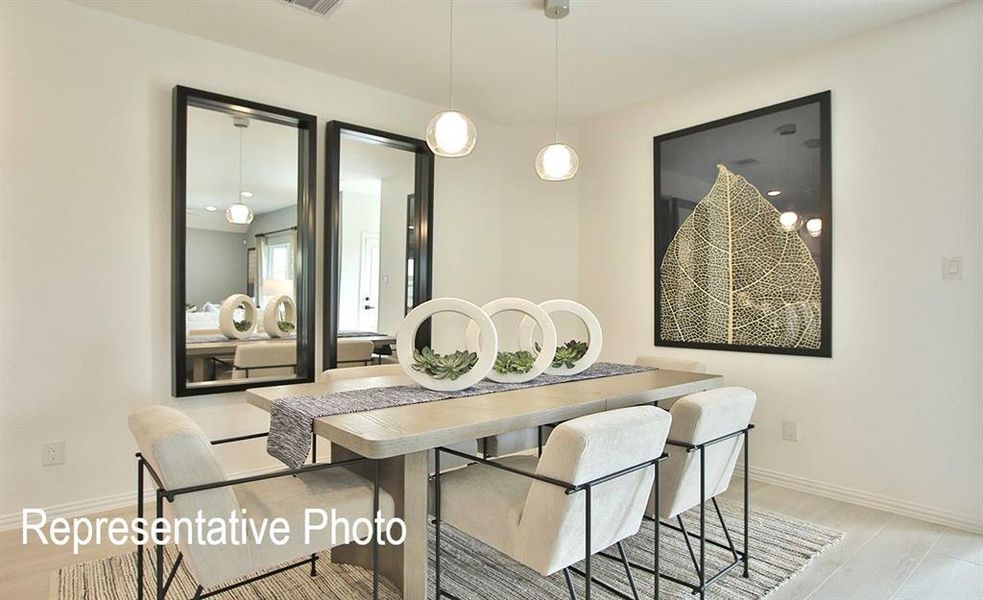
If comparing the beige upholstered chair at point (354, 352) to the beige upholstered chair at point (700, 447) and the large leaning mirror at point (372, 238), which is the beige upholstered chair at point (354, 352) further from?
the beige upholstered chair at point (700, 447)

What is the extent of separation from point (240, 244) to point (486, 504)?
2318mm

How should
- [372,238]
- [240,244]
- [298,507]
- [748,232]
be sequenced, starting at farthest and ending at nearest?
[372,238]
[748,232]
[240,244]
[298,507]

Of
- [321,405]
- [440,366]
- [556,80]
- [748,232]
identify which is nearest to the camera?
[321,405]

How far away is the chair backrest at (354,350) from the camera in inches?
146

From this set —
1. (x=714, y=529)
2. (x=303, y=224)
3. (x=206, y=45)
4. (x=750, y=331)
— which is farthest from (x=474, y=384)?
(x=206, y=45)

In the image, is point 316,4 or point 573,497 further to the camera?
point 316,4

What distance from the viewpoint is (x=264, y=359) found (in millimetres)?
3430

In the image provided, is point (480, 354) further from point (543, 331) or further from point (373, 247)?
point (373, 247)

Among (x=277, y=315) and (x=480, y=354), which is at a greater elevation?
(x=277, y=315)

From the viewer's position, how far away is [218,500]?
1.49 m

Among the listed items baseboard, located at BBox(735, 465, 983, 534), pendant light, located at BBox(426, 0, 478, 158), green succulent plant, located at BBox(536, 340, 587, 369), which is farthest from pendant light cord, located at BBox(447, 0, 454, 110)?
baseboard, located at BBox(735, 465, 983, 534)

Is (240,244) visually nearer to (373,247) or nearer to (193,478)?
(373,247)

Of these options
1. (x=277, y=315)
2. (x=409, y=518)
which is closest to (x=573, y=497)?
(x=409, y=518)

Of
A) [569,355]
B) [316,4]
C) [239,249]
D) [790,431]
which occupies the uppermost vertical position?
[316,4]
